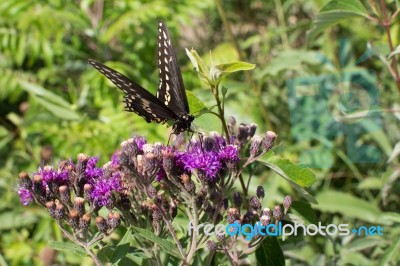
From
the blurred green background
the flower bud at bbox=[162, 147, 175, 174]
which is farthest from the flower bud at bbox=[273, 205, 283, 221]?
the blurred green background

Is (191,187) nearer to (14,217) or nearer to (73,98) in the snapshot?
(73,98)

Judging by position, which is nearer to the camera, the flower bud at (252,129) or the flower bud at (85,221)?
the flower bud at (85,221)

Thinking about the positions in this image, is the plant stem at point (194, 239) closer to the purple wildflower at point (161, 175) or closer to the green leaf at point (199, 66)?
the purple wildflower at point (161, 175)

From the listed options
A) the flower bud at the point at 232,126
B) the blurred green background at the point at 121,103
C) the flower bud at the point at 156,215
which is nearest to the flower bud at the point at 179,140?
the flower bud at the point at 232,126

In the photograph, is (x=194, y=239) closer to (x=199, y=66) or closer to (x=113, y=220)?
(x=113, y=220)

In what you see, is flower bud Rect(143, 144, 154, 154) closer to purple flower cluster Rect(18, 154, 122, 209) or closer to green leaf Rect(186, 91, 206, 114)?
purple flower cluster Rect(18, 154, 122, 209)

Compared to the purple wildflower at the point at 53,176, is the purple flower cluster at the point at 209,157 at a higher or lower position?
higher
